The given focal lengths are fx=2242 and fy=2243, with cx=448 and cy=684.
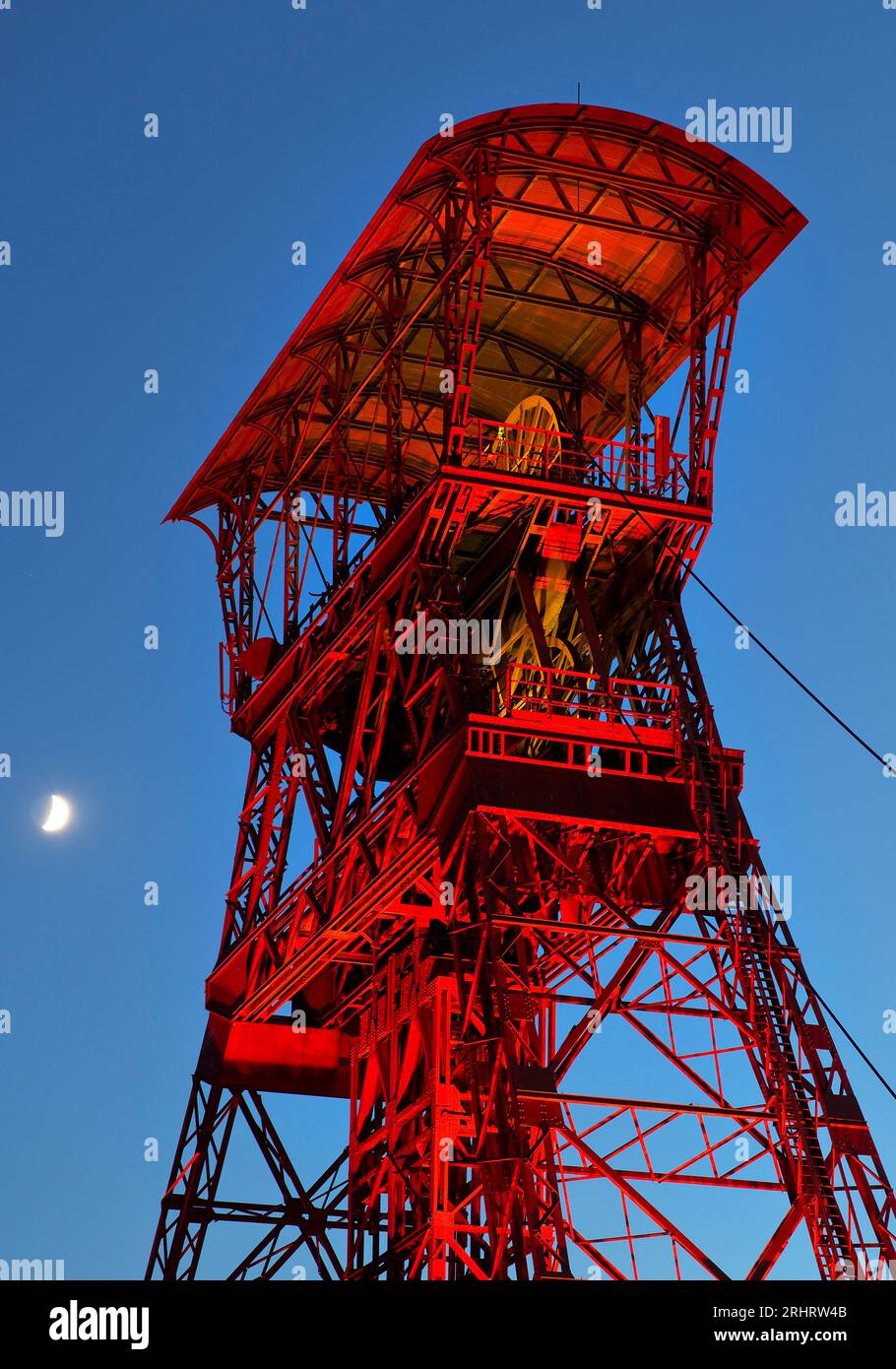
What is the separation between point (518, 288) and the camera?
4116 centimetres

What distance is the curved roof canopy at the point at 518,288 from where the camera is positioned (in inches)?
1443

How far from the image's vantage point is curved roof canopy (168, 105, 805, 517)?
36.6 metres

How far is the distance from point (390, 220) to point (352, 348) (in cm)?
444

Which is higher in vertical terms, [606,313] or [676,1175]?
[606,313]

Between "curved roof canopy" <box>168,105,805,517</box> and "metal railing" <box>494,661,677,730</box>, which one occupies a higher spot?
"curved roof canopy" <box>168,105,805,517</box>

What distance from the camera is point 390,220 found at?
122 ft

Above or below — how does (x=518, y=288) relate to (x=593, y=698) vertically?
above
